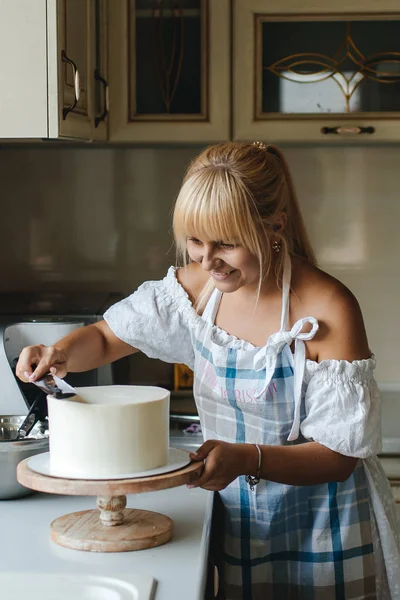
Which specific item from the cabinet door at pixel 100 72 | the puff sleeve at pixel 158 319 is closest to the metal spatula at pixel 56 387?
the puff sleeve at pixel 158 319

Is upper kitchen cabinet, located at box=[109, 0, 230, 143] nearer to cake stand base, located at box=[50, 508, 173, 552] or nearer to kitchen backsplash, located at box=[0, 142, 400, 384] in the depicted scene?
kitchen backsplash, located at box=[0, 142, 400, 384]

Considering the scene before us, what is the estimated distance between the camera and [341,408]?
140 cm

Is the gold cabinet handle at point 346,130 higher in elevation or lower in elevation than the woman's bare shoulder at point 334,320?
higher

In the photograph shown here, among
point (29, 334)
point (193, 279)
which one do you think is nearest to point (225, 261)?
point (193, 279)

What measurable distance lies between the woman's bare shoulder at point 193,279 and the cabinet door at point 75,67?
0.39 meters

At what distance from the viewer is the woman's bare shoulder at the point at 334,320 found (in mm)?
1440

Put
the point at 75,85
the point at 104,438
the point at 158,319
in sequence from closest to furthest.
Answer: the point at 104,438 → the point at 158,319 → the point at 75,85

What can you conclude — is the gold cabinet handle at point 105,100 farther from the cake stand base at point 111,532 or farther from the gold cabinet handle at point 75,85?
the cake stand base at point 111,532

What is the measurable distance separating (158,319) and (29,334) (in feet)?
1.22

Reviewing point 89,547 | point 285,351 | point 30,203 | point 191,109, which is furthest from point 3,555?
point 30,203

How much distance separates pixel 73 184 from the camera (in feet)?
8.37

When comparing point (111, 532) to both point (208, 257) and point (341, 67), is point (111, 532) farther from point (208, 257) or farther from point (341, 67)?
point (341, 67)

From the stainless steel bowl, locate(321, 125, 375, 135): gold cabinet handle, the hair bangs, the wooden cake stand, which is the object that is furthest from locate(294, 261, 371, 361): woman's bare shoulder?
locate(321, 125, 375, 135): gold cabinet handle

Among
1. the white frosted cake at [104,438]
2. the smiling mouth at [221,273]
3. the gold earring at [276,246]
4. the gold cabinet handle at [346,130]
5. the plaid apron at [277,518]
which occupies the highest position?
the gold cabinet handle at [346,130]
